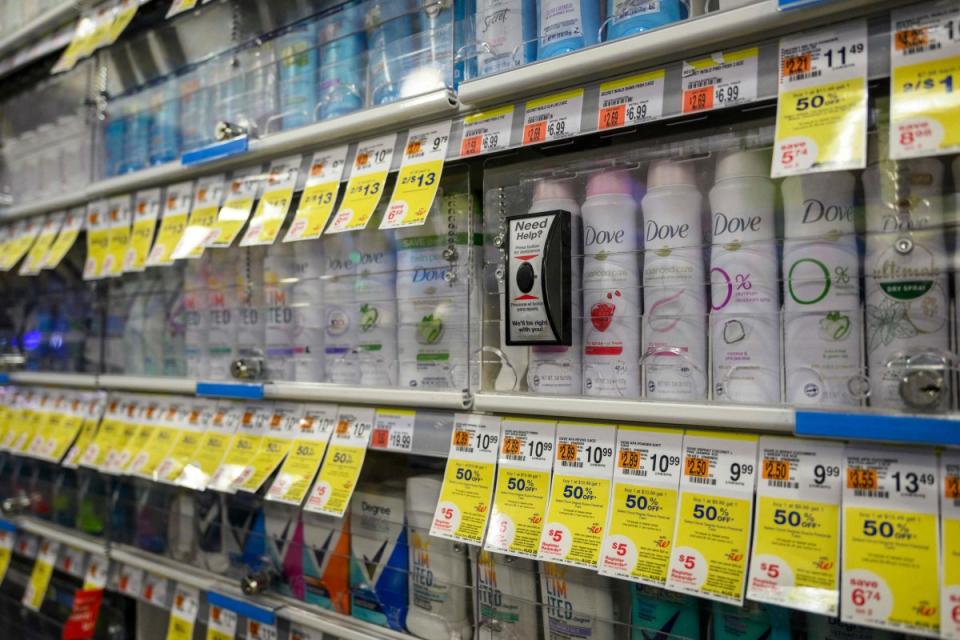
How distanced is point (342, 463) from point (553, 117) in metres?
0.71

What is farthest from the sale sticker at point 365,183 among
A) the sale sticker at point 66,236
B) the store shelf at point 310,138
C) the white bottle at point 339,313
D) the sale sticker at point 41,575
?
the sale sticker at point 41,575

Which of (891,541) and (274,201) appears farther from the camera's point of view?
(274,201)

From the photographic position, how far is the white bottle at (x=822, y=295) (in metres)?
0.78

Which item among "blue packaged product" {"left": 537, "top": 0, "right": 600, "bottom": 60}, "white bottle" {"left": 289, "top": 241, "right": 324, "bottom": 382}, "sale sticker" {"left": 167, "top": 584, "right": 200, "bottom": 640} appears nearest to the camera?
"blue packaged product" {"left": 537, "top": 0, "right": 600, "bottom": 60}

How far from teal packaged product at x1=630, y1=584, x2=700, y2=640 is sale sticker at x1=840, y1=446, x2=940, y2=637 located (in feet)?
0.79

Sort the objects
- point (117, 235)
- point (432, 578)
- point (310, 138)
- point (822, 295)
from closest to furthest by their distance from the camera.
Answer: point (822, 295) < point (432, 578) < point (310, 138) < point (117, 235)

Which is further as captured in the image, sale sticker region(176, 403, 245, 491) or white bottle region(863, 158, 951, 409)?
sale sticker region(176, 403, 245, 491)

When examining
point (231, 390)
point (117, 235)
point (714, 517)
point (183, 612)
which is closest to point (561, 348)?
point (714, 517)

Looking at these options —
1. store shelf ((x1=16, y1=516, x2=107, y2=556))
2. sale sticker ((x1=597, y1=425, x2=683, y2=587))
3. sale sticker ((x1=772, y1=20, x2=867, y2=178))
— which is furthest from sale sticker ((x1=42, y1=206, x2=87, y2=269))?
sale sticker ((x1=772, y1=20, x2=867, y2=178))

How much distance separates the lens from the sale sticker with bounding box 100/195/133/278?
5.41 feet

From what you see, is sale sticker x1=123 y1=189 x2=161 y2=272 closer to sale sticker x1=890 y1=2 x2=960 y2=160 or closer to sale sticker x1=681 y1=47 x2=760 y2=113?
sale sticker x1=681 y1=47 x2=760 y2=113

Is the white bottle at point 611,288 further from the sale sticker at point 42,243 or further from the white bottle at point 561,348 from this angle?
the sale sticker at point 42,243

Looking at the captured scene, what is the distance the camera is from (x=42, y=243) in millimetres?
1872

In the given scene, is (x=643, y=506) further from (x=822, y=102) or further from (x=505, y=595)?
(x=822, y=102)
